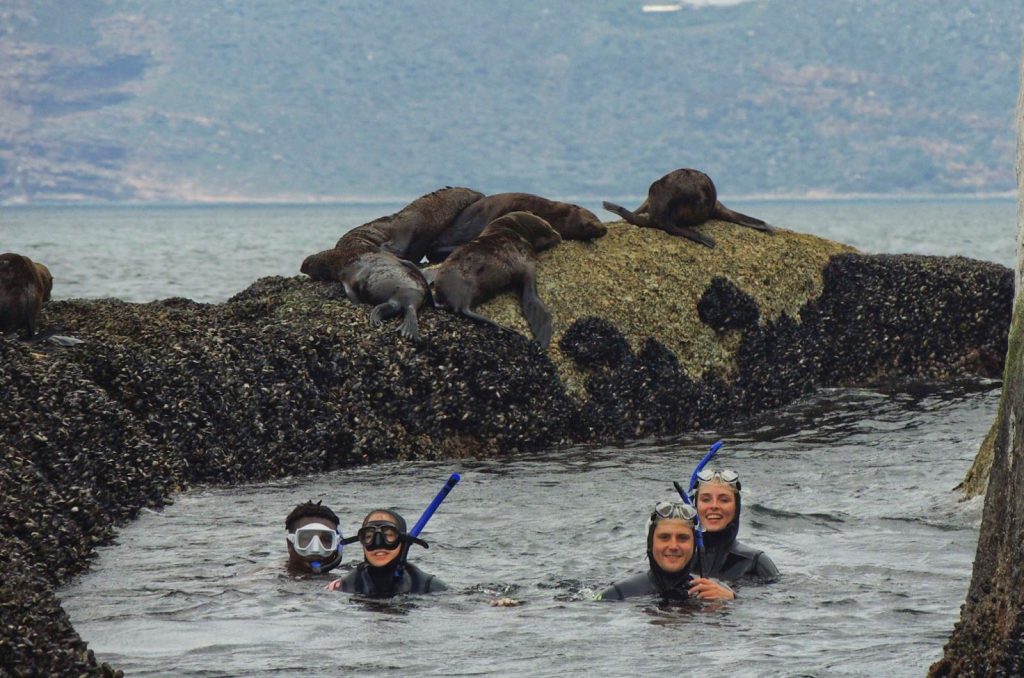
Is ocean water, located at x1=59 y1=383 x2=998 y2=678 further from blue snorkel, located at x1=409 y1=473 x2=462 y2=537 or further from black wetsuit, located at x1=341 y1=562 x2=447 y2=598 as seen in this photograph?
blue snorkel, located at x1=409 y1=473 x2=462 y2=537

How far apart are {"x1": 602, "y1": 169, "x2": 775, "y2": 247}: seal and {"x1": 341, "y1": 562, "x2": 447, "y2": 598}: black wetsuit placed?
8.63m

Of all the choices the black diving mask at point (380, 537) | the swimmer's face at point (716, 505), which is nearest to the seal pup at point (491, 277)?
the swimmer's face at point (716, 505)

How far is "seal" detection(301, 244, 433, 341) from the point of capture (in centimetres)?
1502

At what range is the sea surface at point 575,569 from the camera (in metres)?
8.16

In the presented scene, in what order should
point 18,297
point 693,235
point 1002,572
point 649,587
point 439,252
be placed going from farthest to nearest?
point 693,235 → point 439,252 → point 18,297 → point 649,587 → point 1002,572

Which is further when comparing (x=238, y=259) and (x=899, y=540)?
(x=238, y=259)

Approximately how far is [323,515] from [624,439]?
584 cm

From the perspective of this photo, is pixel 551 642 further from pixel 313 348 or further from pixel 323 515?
pixel 313 348

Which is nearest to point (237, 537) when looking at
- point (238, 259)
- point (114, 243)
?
point (238, 259)

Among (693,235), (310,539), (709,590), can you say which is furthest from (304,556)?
(693,235)

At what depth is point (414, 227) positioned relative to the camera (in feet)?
56.3

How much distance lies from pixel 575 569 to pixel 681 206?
8376 mm

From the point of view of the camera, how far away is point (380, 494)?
1273 centimetres

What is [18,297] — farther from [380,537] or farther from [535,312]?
[535,312]
